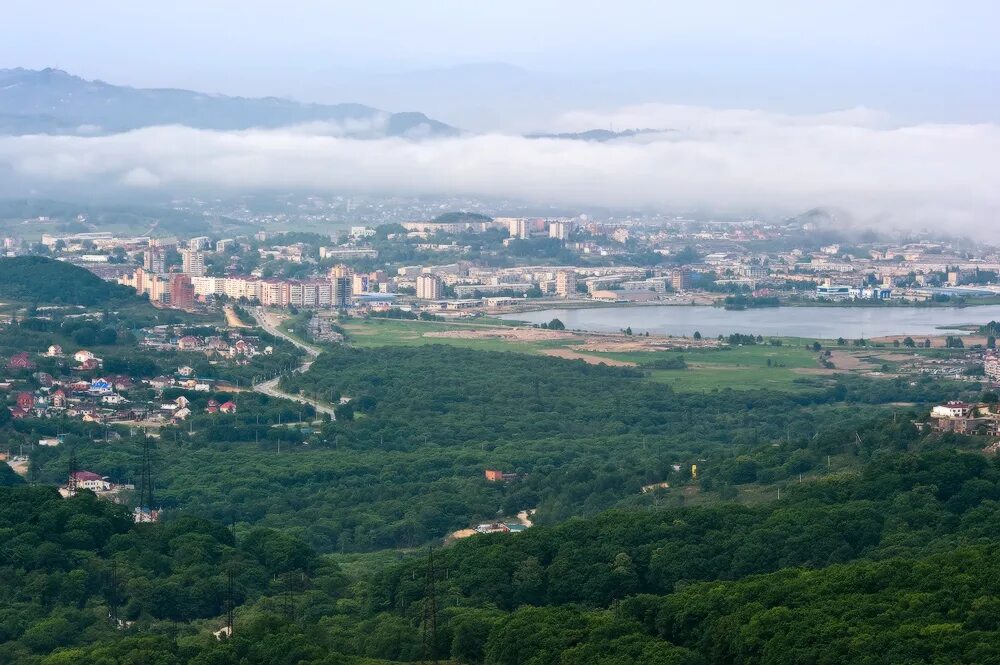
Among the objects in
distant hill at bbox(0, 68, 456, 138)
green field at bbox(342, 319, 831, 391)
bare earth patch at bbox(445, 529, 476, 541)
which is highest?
distant hill at bbox(0, 68, 456, 138)

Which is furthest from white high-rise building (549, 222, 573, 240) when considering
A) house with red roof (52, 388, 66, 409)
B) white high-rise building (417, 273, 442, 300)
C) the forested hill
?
house with red roof (52, 388, 66, 409)

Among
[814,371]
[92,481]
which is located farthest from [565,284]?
[92,481]

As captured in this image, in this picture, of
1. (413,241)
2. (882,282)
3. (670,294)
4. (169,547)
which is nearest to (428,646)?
(169,547)

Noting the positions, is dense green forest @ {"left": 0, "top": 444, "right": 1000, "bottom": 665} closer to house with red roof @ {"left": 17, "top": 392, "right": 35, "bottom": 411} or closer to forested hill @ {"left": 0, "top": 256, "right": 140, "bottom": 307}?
house with red roof @ {"left": 17, "top": 392, "right": 35, "bottom": 411}

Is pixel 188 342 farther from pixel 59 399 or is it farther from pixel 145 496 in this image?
pixel 145 496

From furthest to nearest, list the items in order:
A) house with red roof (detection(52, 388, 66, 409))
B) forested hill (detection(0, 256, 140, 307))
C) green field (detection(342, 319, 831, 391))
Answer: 1. forested hill (detection(0, 256, 140, 307))
2. green field (detection(342, 319, 831, 391))
3. house with red roof (detection(52, 388, 66, 409))

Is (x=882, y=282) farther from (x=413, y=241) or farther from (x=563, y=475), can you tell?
(x=563, y=475)
